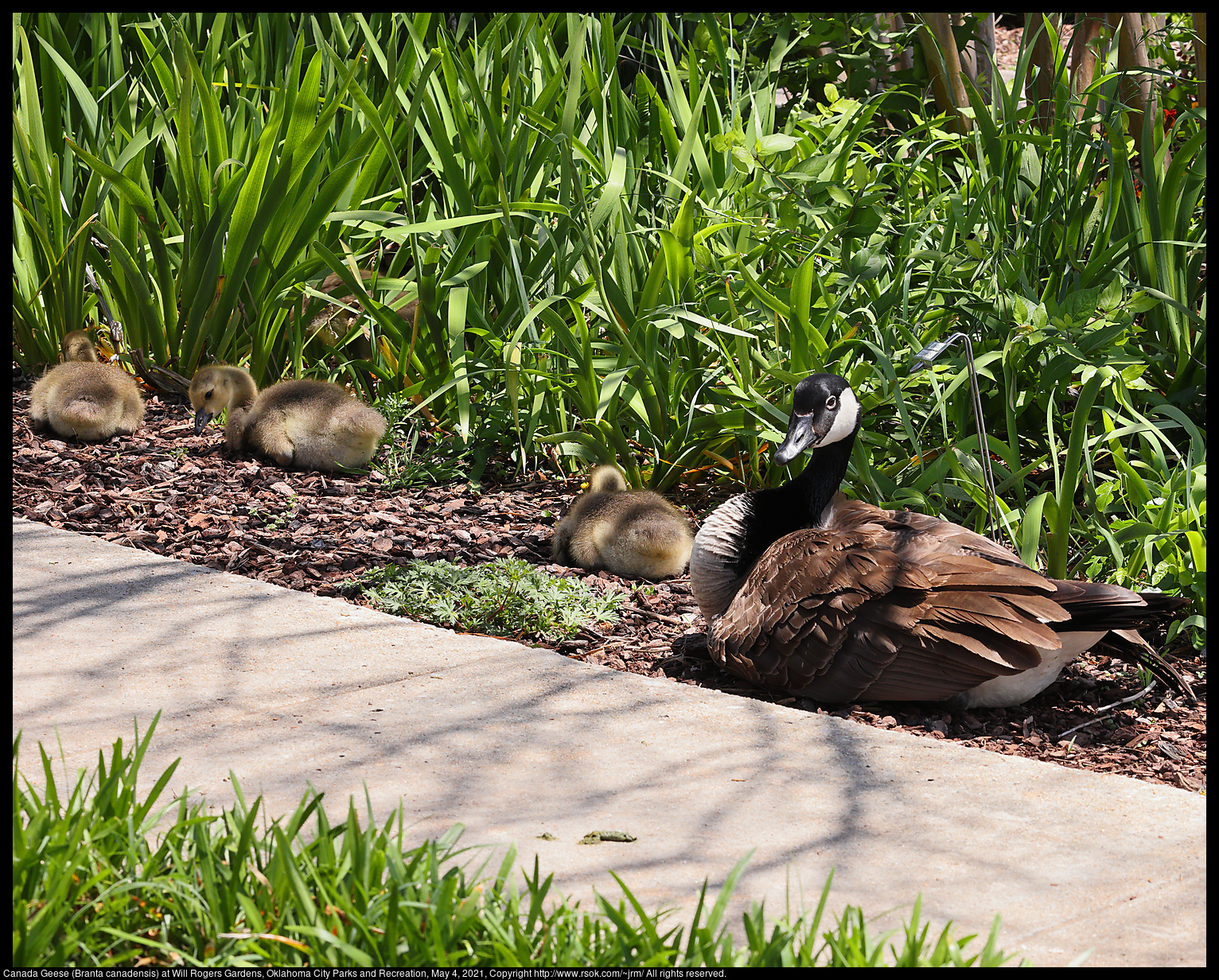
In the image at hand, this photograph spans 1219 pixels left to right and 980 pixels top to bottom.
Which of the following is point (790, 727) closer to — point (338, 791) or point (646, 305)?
point (338, 791)

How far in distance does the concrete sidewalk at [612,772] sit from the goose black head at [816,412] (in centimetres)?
105

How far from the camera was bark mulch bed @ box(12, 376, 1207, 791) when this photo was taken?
3738mm

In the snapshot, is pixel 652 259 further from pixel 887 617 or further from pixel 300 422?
pixel 887 617

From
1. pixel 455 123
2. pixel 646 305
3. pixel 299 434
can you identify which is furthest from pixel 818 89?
pixel 299 434

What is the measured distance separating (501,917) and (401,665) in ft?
5.12

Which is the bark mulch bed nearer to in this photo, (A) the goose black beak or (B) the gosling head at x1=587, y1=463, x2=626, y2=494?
(B) the gosling head at x1=587, y1=463, x2=626, y2=494

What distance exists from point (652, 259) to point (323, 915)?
4213mm

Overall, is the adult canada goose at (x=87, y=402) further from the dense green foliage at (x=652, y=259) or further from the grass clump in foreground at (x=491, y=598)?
the grass clump in foreground at (x=491, y=598)

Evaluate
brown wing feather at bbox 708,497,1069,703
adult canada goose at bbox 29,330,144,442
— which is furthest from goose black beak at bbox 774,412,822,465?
adult canada goose at bbox 29,330,144,442

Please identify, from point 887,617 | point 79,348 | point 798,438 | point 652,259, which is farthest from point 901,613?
point 79,348

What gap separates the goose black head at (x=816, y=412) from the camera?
4.25 meters

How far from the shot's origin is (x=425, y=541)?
16.7ft

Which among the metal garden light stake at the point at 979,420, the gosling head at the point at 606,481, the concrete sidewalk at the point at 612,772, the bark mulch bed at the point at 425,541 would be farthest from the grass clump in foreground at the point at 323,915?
the gosling head at the point at 606,481

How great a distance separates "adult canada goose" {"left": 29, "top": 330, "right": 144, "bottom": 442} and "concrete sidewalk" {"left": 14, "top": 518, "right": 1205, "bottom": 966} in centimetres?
196
